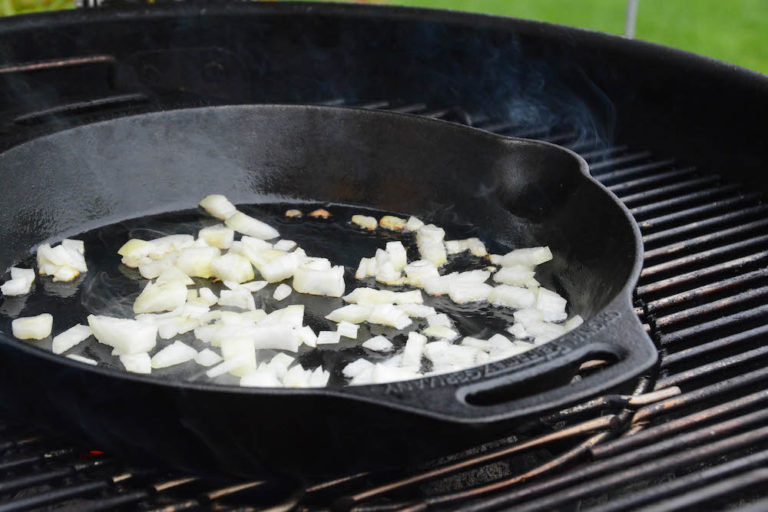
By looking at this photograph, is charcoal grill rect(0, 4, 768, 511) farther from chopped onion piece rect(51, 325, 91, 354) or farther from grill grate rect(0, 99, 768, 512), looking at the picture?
chopped onion piece rect(51, 325, 91, 354)

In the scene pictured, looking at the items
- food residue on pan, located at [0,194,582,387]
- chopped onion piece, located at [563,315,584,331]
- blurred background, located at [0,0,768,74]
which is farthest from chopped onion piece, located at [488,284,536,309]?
blurred background, located at [0,0,768,74]

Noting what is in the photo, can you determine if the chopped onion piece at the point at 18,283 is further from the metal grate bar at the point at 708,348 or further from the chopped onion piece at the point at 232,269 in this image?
the metal grate bar at the point at 708,348

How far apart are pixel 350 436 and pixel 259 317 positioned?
2.14 feet

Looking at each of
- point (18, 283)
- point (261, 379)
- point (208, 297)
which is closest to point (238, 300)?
point (208, 297)

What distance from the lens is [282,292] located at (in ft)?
6.19

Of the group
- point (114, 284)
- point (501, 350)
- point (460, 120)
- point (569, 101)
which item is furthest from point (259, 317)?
point (569, 101)

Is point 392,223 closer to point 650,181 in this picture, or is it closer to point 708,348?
point 650,181

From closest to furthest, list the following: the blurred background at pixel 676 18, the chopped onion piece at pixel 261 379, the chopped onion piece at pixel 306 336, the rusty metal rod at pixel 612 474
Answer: the rusty metal rod at pixel 612 474 → the chopped onion piece at pixel 261 379 → the chopped onion piece at pixel 306 336 → the blurred background at pixel 676 18

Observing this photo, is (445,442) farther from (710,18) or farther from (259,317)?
(710,18)

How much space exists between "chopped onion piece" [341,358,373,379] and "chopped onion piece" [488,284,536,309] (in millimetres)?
385

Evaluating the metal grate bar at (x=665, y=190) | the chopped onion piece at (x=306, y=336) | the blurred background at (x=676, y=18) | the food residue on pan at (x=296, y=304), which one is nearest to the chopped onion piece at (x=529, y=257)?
the food residue on pan at (x=296, y=304)

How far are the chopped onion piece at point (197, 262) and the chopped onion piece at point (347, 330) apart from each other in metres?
0.41

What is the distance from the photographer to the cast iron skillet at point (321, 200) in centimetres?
111

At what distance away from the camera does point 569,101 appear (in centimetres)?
262
